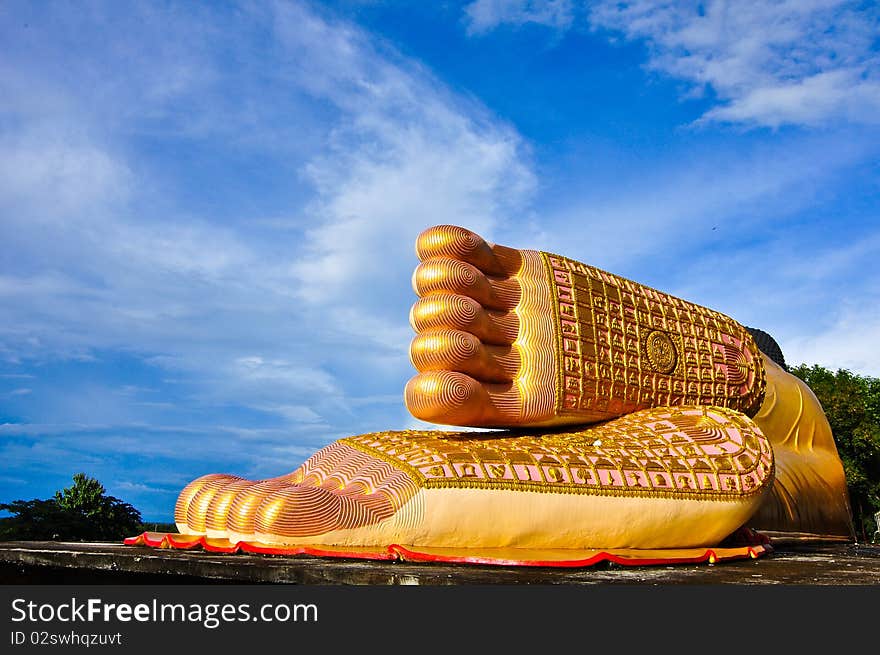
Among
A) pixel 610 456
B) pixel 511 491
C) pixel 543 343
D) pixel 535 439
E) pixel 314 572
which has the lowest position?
pixel 314 572

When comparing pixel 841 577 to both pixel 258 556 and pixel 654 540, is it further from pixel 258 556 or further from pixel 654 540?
pixel 258 556

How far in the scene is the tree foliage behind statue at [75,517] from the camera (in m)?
8.09

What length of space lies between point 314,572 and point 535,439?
2.77m

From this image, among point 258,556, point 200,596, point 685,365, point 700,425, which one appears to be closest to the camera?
point 200,596

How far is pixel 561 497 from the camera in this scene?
17.2ft

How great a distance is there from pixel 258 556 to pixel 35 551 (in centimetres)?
126

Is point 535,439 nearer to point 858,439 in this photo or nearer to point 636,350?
point 636,350

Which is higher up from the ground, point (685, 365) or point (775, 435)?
point (685, 365)

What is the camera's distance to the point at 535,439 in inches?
234

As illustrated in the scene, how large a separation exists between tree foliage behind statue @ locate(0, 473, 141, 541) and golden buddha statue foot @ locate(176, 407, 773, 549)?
3872 mm

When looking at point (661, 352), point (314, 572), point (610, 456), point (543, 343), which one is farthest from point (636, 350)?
point (314, 572)

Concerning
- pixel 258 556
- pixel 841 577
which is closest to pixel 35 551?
pixel 258 556

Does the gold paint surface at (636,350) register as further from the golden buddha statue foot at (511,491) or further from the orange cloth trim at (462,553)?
the orange cloth trim at (462,553)

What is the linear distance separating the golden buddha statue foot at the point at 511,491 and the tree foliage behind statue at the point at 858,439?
1222 cm
